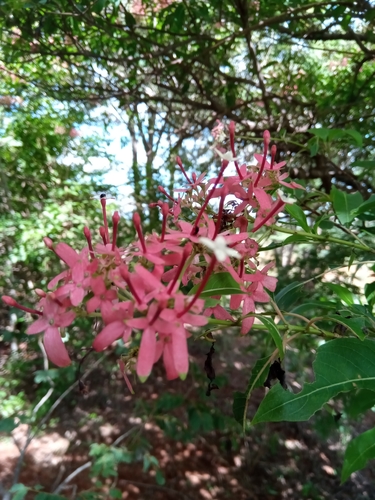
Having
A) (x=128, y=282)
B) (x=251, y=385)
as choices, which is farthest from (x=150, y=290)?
(x=251, y=385)

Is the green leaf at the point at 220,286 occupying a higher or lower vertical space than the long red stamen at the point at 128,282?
lower

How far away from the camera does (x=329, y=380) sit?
0.57 meters

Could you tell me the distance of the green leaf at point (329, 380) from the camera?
53 cm

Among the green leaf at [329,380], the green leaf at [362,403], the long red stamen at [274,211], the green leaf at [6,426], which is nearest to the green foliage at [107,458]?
the green leaf at [6,426]

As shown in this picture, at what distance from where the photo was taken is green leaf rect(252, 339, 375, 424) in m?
0.53

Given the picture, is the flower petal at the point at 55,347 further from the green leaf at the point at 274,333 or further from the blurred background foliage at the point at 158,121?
the blurred background foliage at the point at 158,121

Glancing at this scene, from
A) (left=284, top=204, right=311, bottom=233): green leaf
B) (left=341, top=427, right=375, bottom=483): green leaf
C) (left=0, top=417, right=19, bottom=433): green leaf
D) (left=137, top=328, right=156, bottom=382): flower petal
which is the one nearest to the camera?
(left=137, top=328, right=156, bottom=382): flower petal

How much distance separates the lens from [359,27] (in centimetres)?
214

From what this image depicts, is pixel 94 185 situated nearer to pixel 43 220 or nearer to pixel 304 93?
pixel 43 220

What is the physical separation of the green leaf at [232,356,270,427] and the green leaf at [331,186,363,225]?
0.40 metres

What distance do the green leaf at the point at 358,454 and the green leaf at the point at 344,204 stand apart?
48 centimetres

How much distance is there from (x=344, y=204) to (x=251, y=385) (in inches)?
19.3

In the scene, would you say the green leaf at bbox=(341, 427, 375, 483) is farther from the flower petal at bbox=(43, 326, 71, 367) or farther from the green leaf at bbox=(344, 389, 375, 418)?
the flower petal at bbox=(43, 326, 71, 367)

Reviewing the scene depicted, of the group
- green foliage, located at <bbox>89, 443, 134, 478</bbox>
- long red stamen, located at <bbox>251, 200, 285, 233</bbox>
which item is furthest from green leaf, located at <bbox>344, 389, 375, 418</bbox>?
green foliage, located at <bbox>89, 443, 134, 478</bbox>
